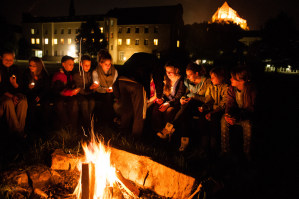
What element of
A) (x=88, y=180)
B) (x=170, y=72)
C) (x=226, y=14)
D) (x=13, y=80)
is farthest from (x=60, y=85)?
(x=226, y=14)

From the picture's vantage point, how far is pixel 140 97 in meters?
4.67

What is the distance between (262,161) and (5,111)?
15.7 ft

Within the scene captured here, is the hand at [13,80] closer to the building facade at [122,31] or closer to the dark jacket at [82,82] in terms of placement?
the dark jacket at [82,82]

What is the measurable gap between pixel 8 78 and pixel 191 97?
13.0 feet

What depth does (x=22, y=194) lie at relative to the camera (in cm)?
326

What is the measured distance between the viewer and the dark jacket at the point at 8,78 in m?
5.13

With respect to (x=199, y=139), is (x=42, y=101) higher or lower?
higher

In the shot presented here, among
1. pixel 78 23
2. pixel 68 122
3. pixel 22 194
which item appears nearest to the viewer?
pixel 22 194

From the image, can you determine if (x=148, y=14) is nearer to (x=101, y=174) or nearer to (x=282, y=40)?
(x=282, y=40)

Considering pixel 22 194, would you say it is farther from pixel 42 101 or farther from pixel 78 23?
pixel 78 23

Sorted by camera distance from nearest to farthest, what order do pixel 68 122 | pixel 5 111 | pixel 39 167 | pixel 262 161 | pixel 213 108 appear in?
pixel 39 167 → pixel 262 161 → pixel 5 111 → pixel 213 108 → pixel 68 122

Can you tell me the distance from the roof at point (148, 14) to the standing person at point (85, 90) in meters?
47.4

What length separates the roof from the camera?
51.7 m

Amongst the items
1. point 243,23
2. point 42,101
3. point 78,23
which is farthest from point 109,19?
point 42,101
